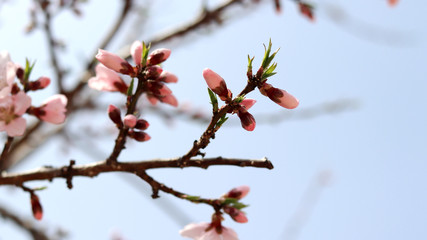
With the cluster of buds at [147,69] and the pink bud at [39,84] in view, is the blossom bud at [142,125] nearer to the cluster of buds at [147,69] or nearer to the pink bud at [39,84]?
the cluster of buds at [147,69]

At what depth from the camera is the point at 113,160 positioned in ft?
4.96

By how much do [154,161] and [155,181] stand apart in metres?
0.09

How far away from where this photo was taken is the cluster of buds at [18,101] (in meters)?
1.43

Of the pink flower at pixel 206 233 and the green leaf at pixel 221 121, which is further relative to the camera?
the pink flower at pixel 206 233

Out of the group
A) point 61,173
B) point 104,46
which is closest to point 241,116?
point 61,173

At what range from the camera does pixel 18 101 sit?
1.47 metres

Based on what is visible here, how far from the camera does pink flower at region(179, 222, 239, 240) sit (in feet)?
5.04

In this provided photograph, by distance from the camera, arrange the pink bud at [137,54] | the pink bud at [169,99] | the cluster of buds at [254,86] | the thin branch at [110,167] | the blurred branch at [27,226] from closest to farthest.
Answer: the cluster of buds at [254,86], the thin branch at [110,167], the pink bud at [137,54], the pink bud at [169,99], the blurred branch at [27,226]

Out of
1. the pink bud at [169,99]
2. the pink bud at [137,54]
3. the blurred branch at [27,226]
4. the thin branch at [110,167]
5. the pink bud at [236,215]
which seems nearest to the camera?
the thin branch at [110,167]

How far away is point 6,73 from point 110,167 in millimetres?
521

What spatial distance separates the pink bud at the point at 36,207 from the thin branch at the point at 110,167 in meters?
0.08

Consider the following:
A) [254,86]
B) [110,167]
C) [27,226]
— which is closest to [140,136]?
[110,167]

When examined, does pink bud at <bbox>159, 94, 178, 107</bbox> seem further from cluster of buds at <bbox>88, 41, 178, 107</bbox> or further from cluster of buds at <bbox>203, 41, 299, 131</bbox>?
cluster of buds at <bbox>203, 41, 299, 131</bbox>

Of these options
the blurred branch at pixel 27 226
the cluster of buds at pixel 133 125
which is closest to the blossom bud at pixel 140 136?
the cluster of buds at pixel 133 125
